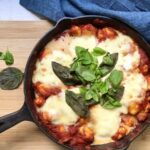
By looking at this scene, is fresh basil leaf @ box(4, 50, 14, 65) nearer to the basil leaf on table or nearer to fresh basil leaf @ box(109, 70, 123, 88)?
the basil leaf on table

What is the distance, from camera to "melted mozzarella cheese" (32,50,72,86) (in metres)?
1.28

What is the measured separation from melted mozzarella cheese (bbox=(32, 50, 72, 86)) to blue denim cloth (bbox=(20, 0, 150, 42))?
137 mm

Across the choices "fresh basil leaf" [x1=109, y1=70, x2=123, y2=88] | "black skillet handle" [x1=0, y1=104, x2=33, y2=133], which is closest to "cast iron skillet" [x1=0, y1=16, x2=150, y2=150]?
"black skillet handle" [x1=0, y1=104, x2=33, y2=133]

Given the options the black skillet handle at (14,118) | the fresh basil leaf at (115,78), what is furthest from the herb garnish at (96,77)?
the black skillet handle at (14,118)

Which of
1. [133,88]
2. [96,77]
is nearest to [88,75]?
[96,77]

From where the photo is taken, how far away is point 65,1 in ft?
4.54

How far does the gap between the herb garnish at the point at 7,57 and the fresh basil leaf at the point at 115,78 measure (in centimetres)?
31

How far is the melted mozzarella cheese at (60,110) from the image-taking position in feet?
4.11

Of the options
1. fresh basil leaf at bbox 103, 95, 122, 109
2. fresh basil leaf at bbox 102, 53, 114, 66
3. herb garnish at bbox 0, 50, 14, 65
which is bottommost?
herb garnish at bbox 0, 50, 14, 65

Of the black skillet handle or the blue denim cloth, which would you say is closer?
the black skillet handle

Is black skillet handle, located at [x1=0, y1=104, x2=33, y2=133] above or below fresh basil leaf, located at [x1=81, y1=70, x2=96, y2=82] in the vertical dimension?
below

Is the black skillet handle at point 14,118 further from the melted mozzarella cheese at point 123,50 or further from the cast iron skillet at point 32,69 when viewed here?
the melted mozzarella cheese at point 123,50

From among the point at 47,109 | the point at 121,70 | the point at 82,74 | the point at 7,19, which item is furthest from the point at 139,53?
the point at 7,19

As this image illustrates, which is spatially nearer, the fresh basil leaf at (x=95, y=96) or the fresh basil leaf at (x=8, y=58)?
the fresh basil leaf at (x=95, y=96)
